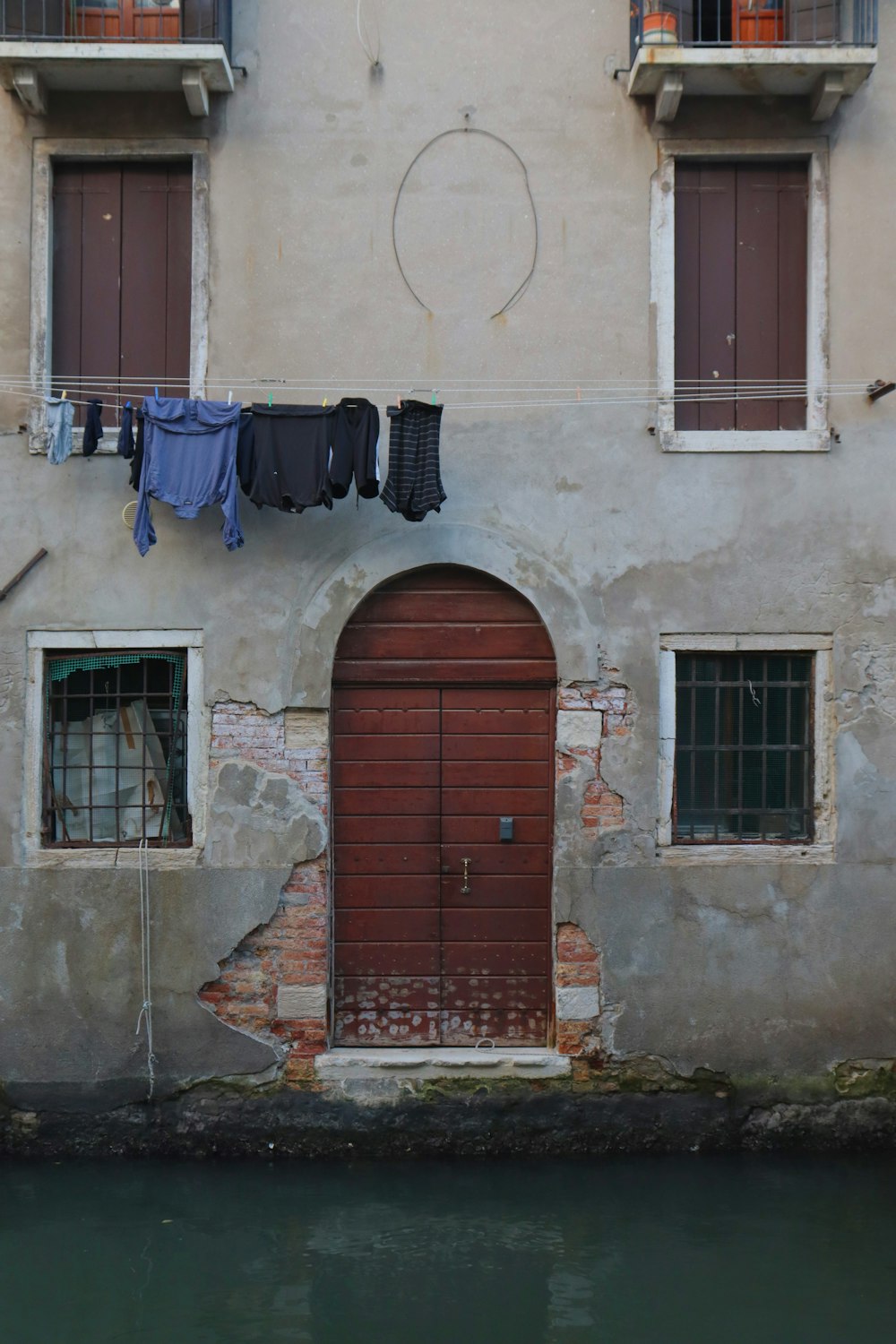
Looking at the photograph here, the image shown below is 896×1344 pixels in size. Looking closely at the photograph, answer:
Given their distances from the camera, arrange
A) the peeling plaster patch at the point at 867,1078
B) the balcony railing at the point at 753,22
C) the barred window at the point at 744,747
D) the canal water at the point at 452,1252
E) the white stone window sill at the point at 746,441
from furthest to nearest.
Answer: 1. the barred window at the point at 744,747
2. the white stone window sill at the point at 746,441
3. the peeling plaster patch at the point at 867,1078
4. the balcony railing at the point at 753,22
5. the canal water at the point at 452,1252

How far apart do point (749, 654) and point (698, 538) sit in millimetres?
742

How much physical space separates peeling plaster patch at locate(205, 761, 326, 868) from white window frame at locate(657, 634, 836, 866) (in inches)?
79.4

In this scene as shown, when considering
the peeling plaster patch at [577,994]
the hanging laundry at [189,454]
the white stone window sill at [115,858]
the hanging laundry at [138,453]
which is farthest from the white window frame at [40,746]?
the peeling plaster patch at [577,994]

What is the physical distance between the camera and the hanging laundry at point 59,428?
700 centimetres

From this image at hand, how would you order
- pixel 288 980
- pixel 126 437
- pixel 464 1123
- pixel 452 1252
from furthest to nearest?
pixel 288 980 → pixel 464 1123 → pixel 126 437 → pixel 452 1252

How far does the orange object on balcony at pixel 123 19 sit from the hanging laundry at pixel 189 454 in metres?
2.18

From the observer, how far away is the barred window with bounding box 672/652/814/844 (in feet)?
24.2

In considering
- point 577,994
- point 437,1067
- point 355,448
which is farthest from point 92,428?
point 577,994

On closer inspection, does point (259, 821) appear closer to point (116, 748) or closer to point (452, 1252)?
point (116, 748)

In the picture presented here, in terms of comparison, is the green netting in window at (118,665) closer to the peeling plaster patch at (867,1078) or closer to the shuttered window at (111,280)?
the shuttered window at (111,280)

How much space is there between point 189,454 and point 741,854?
3.88m

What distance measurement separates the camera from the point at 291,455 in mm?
6949

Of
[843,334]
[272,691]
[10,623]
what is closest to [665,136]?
[843,334]

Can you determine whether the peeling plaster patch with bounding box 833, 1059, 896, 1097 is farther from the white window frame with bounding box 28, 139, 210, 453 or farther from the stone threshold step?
the white window frame with bounding box 28, 139, 210, 453
